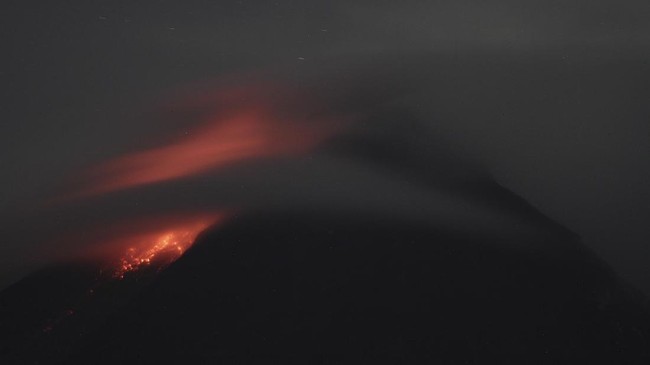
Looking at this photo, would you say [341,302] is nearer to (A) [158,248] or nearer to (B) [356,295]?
(B) [356,295]

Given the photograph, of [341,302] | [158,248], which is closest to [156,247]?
[158,248]

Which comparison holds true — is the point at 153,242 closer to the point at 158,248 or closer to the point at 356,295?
the point at 158,248

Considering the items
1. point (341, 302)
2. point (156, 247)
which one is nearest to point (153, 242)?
point (156, 247)

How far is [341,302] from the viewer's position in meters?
0.60

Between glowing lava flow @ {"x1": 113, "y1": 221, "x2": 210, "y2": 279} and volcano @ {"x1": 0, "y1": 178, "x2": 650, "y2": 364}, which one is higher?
glowing lava flow @ {"x1": 113, "y1": 221, "x2": 210, "y2": 279}

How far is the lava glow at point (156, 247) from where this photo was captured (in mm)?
603

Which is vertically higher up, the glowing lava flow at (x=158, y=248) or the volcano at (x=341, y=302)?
the glowing lava flow at (x=158, y=248)

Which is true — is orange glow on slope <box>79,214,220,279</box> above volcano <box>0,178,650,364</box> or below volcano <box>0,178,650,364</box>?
above

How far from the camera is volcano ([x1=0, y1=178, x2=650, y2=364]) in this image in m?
0.55

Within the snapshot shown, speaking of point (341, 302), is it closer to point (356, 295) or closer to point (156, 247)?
point (356, 295)

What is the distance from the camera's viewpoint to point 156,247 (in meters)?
0.62

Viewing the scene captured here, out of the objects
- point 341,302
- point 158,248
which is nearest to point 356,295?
point 341,302

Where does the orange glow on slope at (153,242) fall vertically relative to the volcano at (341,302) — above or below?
above

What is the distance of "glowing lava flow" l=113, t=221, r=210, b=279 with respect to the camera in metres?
0.60
